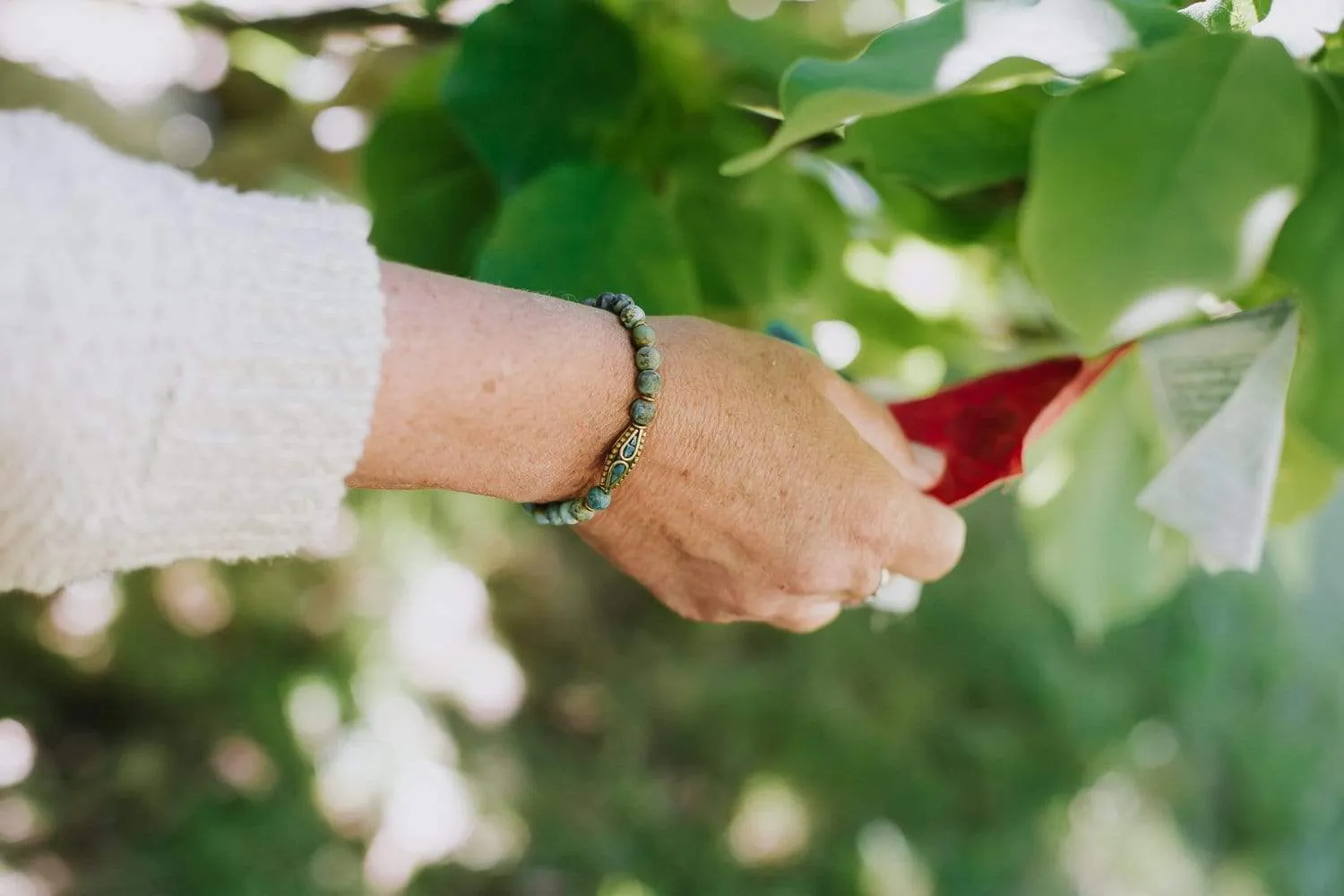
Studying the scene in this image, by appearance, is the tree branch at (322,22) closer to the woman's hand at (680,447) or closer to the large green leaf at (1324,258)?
the woman's hand at (680,447)

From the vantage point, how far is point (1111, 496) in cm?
56

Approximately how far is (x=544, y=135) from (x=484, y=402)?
0.55ft

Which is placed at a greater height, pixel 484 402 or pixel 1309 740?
pixel 484 402

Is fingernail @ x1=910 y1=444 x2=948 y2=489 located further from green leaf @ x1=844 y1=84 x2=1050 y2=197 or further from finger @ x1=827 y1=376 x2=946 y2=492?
green leaf @ x1=844 y1=84 x2=1050 y2=197

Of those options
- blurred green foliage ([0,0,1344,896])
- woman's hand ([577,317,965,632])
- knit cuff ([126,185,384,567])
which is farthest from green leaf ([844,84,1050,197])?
blurred green foliage ([0,0,1344,896])

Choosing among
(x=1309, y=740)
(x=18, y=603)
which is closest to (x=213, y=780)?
(x=18, y=603)

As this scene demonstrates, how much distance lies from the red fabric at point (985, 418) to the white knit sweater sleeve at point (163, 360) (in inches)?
10.4

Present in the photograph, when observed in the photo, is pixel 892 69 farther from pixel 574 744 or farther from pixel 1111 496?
pixel 574 744

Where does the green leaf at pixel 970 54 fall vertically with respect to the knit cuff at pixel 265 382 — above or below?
above

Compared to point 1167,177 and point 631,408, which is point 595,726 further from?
point 1167,177

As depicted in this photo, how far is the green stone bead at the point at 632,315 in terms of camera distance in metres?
0.37

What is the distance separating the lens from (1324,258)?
0.28 metres

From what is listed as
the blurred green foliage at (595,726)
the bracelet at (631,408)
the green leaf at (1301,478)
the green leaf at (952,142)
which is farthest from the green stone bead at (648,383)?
the blurred green foliage at (595,726)

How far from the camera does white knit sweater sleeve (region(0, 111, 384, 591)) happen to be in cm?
27
